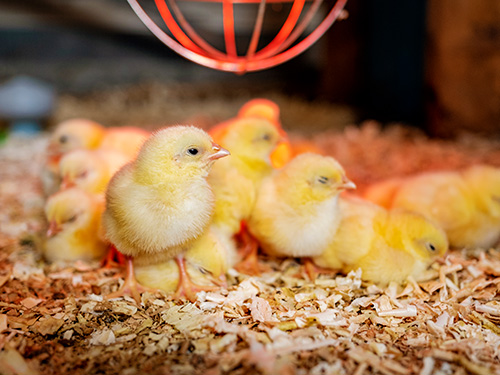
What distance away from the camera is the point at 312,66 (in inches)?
328

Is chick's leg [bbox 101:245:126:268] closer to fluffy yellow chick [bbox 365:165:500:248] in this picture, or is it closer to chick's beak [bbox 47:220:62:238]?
chick's beak [bbox 47:220:62:238]

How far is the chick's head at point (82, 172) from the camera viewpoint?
115 inches

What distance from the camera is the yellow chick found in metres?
2.64

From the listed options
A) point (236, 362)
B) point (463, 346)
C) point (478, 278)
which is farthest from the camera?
point (478, 278)

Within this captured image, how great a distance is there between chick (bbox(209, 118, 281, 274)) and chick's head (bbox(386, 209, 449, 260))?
2.44 feet

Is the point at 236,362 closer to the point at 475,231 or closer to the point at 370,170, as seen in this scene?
the point at 475,231

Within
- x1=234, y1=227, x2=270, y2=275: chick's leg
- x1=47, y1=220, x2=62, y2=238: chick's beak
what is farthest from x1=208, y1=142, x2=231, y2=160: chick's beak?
x1=47, y1=220, x2=62, y2=238: chick's beak

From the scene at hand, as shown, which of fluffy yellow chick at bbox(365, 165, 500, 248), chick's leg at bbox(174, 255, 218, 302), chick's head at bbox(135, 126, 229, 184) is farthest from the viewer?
fluffy yellow chick at bbox(365, 165, 500, 248)

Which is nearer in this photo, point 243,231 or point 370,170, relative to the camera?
point 243,231

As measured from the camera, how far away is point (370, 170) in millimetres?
4074

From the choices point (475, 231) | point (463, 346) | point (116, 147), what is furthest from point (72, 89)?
point (463, 346)

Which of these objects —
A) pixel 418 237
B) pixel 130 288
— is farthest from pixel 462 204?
pixel 130 288

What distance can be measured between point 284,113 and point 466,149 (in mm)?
2927

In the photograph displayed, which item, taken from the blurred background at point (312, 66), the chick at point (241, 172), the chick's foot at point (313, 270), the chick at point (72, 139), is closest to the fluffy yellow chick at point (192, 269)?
the chick at point (241, 172)
